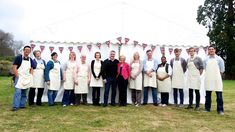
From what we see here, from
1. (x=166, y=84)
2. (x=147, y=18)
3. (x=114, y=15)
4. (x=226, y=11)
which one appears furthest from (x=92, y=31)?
(x=226, y=11)

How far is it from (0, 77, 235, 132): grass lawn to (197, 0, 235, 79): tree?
23.9 m

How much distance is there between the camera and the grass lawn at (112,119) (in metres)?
6.67

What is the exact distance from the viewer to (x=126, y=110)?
28.4 ft

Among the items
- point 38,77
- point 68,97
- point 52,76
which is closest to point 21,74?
point 38,77

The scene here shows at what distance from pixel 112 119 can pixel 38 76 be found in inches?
108

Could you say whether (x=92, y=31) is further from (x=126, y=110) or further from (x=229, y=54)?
(x=229, y=54)

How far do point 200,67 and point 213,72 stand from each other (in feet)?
1.81

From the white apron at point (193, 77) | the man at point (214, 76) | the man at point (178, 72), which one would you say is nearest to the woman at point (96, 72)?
the man at point (178, 72)

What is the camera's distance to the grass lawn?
6.67 m

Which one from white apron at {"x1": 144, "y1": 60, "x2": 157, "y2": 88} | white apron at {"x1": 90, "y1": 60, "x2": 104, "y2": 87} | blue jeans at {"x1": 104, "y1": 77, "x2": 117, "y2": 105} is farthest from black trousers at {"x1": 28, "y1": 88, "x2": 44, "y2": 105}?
white apron at {"x1": 144, "y1": 60, "x2": 157, "y2": 88}

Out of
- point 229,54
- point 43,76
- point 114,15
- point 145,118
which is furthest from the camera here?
point 229,54

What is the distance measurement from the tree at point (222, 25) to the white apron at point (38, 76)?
82.7ft

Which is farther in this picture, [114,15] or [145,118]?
[114,15]

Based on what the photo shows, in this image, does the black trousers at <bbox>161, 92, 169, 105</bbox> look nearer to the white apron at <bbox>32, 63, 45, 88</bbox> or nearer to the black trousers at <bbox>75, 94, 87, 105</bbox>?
the black trousers at <bbox>75, 94, 87, 105</bbox>
